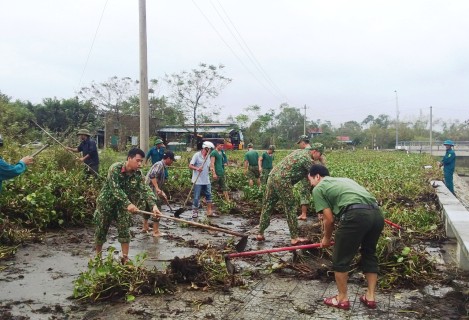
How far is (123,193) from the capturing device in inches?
232

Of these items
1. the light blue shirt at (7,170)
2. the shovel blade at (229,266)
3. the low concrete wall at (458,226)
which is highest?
the light blue shirt at (7,170)

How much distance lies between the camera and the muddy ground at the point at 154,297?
15.1 ft

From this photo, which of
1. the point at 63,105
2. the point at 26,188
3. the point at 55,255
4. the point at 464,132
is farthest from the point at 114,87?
the point at 464,132

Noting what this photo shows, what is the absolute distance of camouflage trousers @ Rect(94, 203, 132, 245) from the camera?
613cm

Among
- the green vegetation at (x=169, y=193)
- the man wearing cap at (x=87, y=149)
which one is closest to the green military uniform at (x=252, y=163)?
the green vegetation at (x=169, y=193)

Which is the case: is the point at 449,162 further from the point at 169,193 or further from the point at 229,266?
the point at 229,266

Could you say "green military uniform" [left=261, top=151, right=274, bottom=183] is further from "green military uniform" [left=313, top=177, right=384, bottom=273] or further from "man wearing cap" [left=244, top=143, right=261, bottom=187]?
"green military uniform" [left=313, top=177, right=384, bottom=273]

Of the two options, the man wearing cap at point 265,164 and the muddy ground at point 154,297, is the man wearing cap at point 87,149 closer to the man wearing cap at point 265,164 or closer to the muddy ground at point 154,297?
the muddy ground at point 154,297

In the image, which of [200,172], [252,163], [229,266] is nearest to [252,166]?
[252,163]

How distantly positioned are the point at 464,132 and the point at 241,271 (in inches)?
3232

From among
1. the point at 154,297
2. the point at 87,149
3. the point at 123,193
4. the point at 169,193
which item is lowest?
the point at 154,297

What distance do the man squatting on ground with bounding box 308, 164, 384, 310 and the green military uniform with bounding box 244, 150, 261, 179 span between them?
1026cm

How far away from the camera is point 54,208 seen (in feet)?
28.6

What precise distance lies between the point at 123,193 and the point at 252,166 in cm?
961
